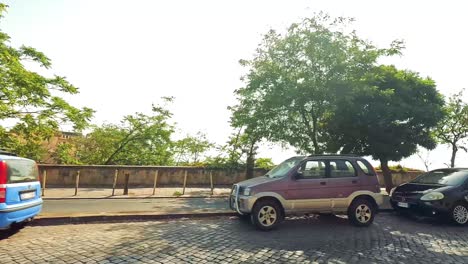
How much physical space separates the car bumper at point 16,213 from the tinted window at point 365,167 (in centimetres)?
810

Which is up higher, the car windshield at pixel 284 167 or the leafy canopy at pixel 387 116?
the leafy canopy at pixel 387 116

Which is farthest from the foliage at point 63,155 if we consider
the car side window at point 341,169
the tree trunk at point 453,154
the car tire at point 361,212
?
the tree trunk at point 453,154

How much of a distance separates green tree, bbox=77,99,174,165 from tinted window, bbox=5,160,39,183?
14342 mm

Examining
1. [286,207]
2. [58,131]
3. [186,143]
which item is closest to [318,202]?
[286,207]

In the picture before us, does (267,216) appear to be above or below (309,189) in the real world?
below

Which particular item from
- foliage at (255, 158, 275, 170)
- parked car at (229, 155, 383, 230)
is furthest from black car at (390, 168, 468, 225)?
foliage at (255, 158, 275, 170)

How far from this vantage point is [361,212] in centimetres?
805

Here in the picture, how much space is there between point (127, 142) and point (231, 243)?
55.2ft

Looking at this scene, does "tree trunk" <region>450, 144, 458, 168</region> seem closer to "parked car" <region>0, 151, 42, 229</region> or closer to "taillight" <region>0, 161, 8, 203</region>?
"parked car" <region>0, 151, 42, 229</region>

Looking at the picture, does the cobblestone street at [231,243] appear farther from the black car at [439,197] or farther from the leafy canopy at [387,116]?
the leafy canopy at [387,116]

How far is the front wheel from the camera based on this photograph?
799 centimetres

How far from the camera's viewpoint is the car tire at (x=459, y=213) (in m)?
8.44

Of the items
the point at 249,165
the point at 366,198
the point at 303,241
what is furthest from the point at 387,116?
the point at 303,241

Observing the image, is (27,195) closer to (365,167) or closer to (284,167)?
(284,167)
